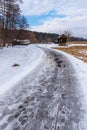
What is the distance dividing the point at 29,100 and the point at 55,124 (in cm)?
173

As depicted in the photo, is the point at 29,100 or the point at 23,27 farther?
the point at 23,27

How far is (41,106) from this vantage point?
5719mm

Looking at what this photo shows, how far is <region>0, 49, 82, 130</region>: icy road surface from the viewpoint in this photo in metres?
4.63

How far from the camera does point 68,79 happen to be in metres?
9.22

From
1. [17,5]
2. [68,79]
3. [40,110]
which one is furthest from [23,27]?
[40,110]

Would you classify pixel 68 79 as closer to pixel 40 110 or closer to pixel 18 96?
pixel 18 96

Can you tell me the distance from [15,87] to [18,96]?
108 centimetres

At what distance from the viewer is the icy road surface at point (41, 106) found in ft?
15.2

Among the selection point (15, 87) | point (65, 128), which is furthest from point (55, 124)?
point (15, 87)

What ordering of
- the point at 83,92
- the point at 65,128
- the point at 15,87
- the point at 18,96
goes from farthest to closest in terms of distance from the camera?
the point at 15,87 < the point at 83,92 < the point at 18,96 < the point at 65,128

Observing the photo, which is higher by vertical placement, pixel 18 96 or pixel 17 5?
pixel 17 5

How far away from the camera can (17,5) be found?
31.9 meters

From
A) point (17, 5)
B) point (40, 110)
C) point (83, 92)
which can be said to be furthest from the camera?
point (17, 5)

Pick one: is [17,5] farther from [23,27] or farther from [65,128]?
[65,128]
